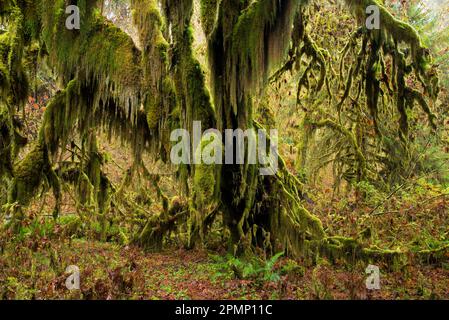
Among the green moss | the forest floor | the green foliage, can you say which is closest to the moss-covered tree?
the green moss

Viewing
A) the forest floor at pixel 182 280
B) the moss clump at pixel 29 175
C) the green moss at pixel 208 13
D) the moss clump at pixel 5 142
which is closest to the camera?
the forest floor at pixel 182 280

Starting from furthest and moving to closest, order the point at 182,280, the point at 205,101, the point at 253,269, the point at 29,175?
1. the point at 29,175
2. the point at 205,101
3. the point at 182,280
4. the point at 253,269

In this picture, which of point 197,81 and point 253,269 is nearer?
point 253,269

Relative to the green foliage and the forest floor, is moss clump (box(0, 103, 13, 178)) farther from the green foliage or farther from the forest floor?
the green foliage

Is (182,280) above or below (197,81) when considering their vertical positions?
below

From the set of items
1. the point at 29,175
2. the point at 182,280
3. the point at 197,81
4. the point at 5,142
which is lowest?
the point at 182,280

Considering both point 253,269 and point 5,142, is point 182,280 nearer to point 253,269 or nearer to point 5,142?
point 253,269

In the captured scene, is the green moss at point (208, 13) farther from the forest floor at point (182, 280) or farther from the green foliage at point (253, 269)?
the forest floor at point (182, 280)

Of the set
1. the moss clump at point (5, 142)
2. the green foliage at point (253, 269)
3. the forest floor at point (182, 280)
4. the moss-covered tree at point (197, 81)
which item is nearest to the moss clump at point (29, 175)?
the moss-covered tree at point (197, 81)

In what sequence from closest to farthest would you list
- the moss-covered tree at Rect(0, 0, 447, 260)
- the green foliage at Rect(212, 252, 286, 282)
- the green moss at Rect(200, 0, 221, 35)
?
the green foliage at Rect(212, 252, 286, 282), the moss-covered tree at Rect(0, 0, 447, 260), the green moss at Rect(200, 0, 221, 35)

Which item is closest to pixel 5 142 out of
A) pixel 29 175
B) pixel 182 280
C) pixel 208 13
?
pixel 29 175

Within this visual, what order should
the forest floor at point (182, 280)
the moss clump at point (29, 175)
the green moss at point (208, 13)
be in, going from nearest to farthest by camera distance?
the forest floor at point (182, 280) < the green moss at point (208, 13) < the moss clump at point (29, 175)
